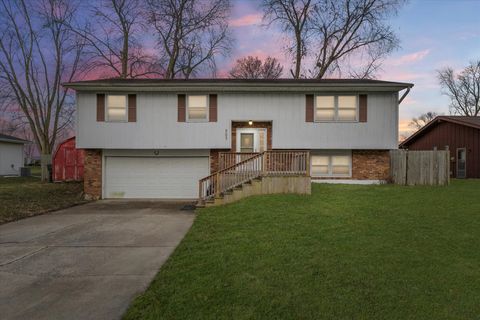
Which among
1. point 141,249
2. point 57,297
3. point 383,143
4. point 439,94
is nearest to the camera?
point 57,297

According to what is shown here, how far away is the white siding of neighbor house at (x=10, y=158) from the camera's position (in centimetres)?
2591

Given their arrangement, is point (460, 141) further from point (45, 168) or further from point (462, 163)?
point (45, 168)

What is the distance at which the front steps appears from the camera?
34.5 feet

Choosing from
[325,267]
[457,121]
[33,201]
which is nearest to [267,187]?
[325,267]

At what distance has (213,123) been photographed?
13406 mm

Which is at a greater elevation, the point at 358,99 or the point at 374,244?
the point at 358,99

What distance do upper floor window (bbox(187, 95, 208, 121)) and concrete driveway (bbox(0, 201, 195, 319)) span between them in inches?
212

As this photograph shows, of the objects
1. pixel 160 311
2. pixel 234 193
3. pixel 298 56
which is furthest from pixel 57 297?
pixel 298 56

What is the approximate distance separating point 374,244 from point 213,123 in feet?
30.7

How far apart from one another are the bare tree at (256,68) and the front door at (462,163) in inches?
661

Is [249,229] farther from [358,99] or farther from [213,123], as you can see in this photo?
[358,99]

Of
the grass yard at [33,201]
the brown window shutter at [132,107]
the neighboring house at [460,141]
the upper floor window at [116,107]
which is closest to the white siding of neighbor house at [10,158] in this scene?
the grass yard at [33,201]

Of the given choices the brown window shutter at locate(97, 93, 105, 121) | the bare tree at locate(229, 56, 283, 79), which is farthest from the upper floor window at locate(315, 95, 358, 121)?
the bare tree at locate(229, 56, 283, 79)

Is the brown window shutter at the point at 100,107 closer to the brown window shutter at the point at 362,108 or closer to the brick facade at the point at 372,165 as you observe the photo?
the brick facade at the point at 372,165
